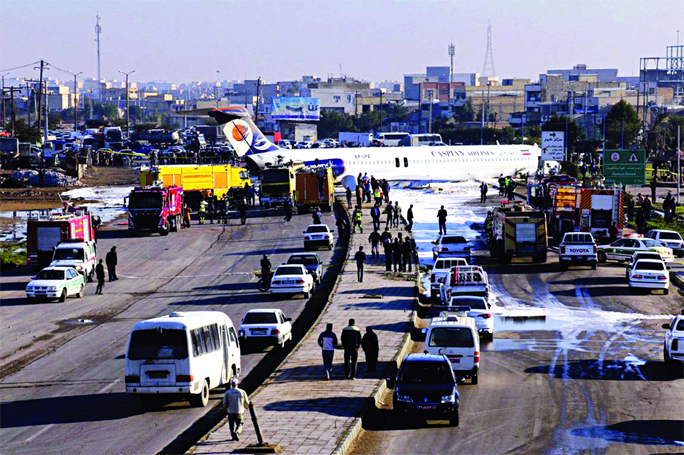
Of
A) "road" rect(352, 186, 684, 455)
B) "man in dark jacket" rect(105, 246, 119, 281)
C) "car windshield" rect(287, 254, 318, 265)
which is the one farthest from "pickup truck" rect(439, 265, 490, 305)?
"man in dark jacket" rect(105, 246, 119, 281)

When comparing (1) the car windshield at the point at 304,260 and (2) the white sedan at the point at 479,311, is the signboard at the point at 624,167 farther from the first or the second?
(2) the white sedan at the point at 479,311

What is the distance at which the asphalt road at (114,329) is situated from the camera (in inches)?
841

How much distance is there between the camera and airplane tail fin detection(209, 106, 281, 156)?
90.3 metres

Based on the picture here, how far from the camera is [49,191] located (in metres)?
99.9

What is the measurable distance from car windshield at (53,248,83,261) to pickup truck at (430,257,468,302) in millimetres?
14097

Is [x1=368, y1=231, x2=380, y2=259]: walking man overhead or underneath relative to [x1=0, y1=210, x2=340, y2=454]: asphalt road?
overhead

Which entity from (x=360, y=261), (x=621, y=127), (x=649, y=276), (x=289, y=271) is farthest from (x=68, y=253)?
(x=621, y=127)

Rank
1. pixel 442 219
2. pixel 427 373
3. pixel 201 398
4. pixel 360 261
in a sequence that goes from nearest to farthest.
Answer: pixel 427 373 → pixel 201 398 → pixel 360 261 → pixel 442 219

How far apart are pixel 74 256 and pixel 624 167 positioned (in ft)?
115

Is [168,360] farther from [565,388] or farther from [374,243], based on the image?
[374,243]

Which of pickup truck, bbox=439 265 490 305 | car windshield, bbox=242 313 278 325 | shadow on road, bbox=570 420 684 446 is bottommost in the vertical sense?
shadow on road, bbox=570 420 684 446

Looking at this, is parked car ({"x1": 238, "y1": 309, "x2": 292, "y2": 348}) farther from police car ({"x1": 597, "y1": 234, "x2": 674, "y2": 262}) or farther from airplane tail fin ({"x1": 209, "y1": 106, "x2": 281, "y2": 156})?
airplane tail fin ({"x1": 209, "y1": 106, "x2": 281, "y2": 156})

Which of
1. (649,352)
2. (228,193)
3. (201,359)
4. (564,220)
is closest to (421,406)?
(201,359)

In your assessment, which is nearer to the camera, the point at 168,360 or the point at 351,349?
the point at 168,360
